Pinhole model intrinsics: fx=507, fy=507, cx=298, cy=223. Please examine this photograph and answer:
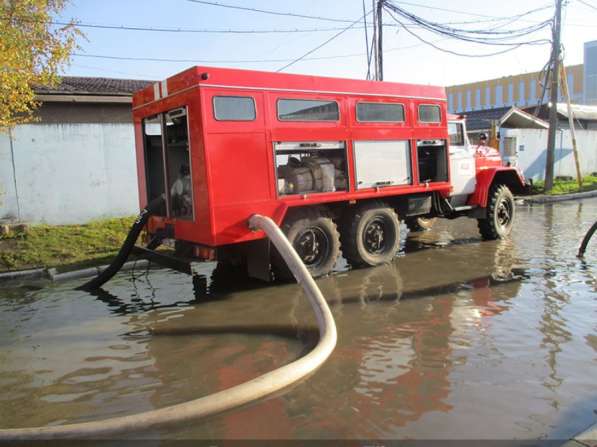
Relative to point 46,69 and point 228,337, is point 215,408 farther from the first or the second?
point 46,69

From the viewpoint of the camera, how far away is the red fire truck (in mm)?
6301

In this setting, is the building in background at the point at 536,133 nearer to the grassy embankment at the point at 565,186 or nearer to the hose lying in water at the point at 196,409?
the grassy embankment at the point at 565,186

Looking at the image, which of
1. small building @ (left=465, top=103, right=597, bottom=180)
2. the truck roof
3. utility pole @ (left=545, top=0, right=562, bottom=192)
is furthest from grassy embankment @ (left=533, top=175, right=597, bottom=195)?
the truck roof

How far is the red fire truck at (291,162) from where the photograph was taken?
6.30 meters

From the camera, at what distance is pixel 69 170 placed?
11789mm

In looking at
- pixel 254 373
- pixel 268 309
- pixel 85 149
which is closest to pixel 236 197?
pixel 268 309

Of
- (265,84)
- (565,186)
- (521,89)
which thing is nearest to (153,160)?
(265,84)

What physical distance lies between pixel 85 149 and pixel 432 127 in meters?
8.03

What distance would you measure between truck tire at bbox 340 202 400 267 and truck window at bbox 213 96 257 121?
241 centimetres

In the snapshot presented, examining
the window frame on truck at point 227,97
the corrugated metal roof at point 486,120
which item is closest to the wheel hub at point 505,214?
the window frame on truck at point 227,97

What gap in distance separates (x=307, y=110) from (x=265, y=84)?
0.77 meters

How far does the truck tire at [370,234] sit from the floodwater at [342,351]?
291 millimetres

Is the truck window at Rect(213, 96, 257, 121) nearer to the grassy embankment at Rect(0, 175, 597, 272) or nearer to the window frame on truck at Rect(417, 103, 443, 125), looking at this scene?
the window frame on truck at Rect(417, 103, 443, 125)

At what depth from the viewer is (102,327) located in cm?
571
